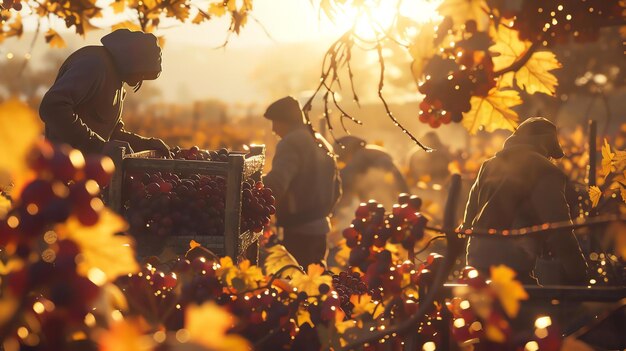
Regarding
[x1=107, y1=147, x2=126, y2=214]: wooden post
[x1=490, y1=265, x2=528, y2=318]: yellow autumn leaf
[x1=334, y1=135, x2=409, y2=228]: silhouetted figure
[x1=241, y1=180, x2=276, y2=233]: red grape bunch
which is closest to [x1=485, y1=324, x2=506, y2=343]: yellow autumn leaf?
[x1=490, y1=265, x2=528, y2=318]: yellow autumn leaf

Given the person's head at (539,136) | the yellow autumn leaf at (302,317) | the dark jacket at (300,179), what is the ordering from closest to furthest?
1. the yellow autumn leaf at (302,317)
2. the person's head at (539,136)
3. the dark jacket at (300,179)

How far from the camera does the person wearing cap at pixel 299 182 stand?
261 inches

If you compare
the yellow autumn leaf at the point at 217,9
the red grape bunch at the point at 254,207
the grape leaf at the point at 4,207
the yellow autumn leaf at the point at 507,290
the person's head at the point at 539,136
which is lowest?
the red grape bunch at the point at 254,207

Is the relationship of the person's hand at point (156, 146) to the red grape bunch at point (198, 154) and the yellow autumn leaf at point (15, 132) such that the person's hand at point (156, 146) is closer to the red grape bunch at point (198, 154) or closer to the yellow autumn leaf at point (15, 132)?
the red grape bunch at point (198, 154)

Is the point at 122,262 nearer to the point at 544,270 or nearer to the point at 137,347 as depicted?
the point at 137,347

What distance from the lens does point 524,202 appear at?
4566 millimetres

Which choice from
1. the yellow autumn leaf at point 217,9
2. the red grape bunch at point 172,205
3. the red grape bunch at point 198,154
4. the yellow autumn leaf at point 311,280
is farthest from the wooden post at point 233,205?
A: the yellow autumn leaf at point 311,280

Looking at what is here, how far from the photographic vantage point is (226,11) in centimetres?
475

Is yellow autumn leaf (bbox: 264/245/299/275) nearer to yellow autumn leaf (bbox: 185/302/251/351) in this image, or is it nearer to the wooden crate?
the wooden crate

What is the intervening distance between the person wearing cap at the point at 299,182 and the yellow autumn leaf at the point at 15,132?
5429mm

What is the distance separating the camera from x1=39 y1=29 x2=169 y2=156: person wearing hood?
409 cm

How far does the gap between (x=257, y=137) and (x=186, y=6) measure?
29796 millimetres

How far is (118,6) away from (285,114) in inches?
82.0

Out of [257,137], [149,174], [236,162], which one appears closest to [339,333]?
[236,162]
